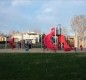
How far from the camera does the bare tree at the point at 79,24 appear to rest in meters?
81.4

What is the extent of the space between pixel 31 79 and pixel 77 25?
73.4 meters

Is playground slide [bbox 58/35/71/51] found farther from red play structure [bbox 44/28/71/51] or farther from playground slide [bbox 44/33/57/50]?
playground slide [bbox 44/33/57/50]

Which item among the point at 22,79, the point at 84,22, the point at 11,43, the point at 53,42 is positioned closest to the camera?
the point at 22,79

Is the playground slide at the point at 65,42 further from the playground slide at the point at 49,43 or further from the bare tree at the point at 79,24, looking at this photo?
the bare tree at the point at 79,24

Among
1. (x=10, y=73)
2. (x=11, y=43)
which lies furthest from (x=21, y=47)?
(x=10, y=73)

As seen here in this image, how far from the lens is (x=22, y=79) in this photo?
10.0 metres

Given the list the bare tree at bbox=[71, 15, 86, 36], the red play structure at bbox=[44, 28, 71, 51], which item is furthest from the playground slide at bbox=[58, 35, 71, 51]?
the bare tree at bbox=[71, 15, 86, 36]

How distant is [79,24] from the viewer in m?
82.8

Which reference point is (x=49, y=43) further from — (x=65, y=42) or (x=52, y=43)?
(x=65, y=42)

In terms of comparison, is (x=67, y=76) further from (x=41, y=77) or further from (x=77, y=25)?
(x=77, y=25)

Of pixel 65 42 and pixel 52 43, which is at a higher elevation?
pixel 65 42

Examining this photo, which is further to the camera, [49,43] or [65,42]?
[49,43]

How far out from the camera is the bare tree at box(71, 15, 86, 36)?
81425 millimetres

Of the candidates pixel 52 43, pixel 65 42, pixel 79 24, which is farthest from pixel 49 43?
pixel 79 24
